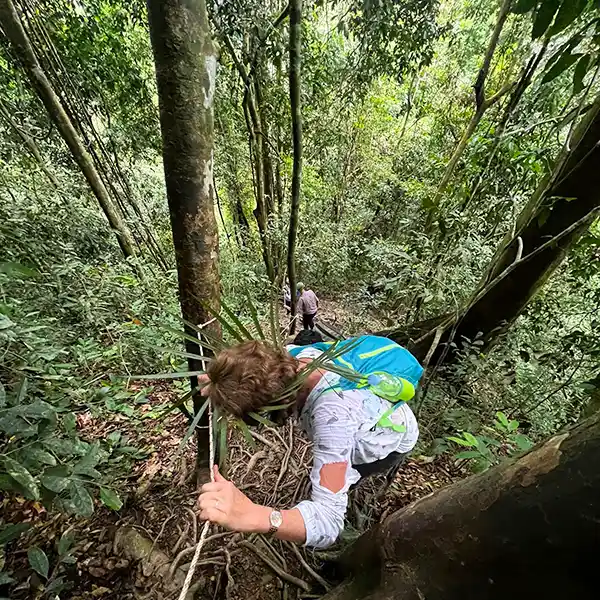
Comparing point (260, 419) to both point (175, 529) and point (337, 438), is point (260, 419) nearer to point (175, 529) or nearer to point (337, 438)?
point (337, 438)

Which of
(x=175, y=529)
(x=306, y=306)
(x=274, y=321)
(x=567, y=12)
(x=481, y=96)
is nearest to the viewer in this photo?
(x=567, y=12)

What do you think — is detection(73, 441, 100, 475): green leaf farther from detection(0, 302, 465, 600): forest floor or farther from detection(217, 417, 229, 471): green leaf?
detection(0, 302, 465, 600): forest floor

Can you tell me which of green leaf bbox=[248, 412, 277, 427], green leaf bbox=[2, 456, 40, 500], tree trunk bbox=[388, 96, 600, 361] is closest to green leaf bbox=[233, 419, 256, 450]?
green leaf bbox=[248, 412, 277, 427]

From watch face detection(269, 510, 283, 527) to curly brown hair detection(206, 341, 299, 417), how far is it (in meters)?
0.36

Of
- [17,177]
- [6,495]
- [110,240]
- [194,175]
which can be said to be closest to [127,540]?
[6,495]

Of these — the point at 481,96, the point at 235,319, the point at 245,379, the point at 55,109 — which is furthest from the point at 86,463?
the point at 481,96

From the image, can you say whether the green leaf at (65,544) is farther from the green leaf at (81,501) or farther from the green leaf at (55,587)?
the green leaf at (81,501)

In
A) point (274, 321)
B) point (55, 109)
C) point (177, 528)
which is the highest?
point (55, 109)

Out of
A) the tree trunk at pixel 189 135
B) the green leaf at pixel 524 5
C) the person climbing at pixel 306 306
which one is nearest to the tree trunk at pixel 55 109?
the person climbing at pixel 306 306

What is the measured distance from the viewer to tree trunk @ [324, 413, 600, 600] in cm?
49

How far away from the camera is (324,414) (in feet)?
4.66

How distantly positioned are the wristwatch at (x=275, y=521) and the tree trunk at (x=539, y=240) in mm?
1770

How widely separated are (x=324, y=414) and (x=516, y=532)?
0.89m

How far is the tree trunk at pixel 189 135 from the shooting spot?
3.74ft
